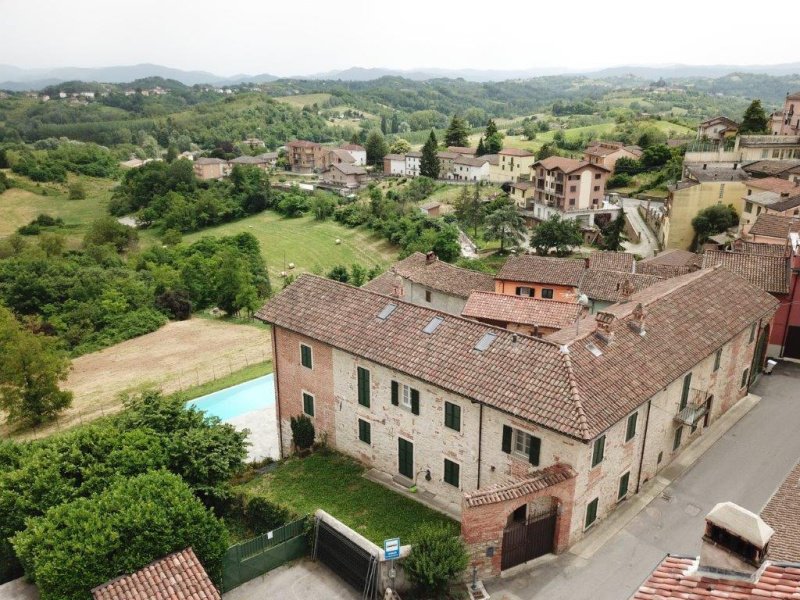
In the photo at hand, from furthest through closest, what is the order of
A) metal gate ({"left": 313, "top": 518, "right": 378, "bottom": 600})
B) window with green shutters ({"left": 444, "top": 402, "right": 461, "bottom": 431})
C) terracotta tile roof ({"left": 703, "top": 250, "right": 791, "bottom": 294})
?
1. terracotta tile roof ({"left": 703, "top": 250, "right": 791, "bottom": 294})
2. window with green shutters ({"left": 444, "top": 402, "right": 461, "bottom": 431})
3. metal gate ({"left": 313, "top": 518, "right": 378, "bottom": 600})

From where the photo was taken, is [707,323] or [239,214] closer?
[707,323]

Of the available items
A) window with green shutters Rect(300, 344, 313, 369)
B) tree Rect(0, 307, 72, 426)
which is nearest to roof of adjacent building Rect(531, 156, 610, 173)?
window with green shutters Rect(300, 344, 313, 369)

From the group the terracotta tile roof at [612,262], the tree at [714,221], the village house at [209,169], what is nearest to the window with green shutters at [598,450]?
the terracotta tile roof at [612,262]

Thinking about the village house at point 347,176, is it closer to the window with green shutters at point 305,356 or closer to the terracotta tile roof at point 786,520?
the window with green shutters at point 305,356

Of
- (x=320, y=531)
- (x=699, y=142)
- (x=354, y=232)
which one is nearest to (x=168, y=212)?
(x=354, y=232)

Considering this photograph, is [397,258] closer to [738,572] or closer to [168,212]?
[168,212]

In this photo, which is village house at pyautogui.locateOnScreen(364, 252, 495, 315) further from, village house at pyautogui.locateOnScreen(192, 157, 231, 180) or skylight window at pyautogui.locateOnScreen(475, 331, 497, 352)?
village house at pyautogui.locateOnScreen(192, 157, 231, 180)
